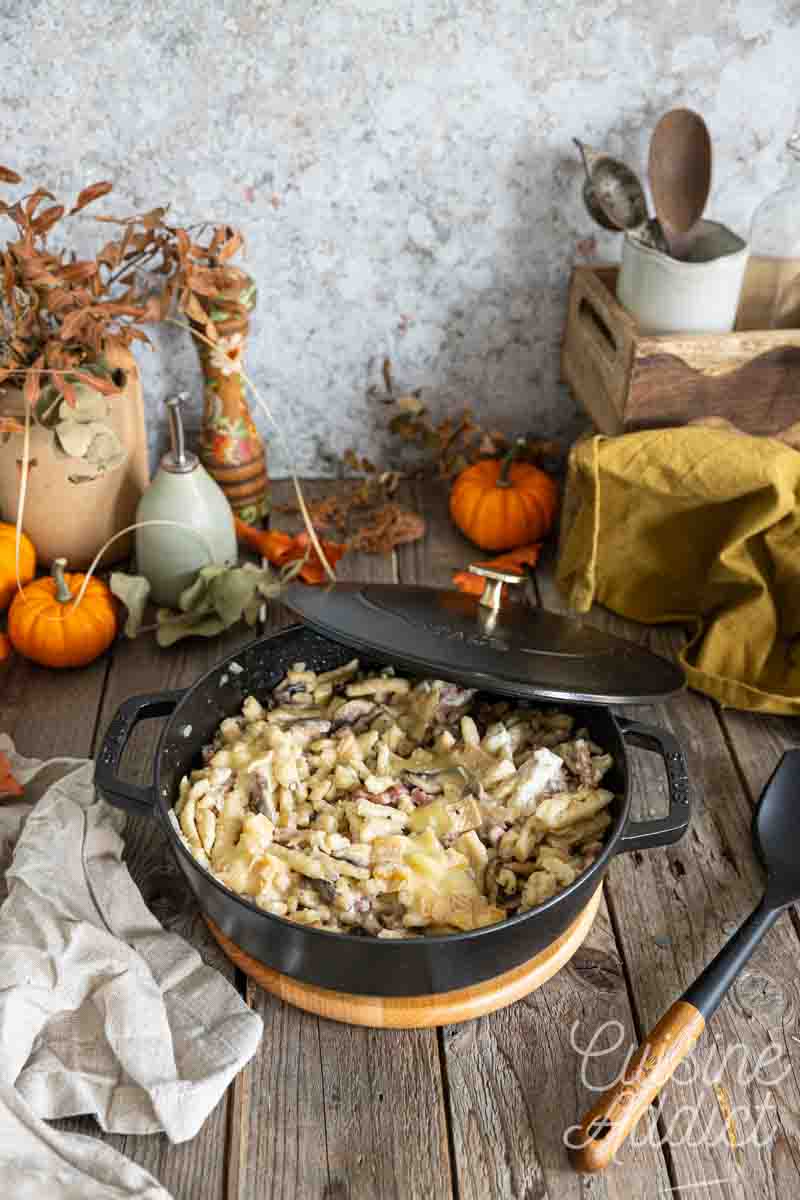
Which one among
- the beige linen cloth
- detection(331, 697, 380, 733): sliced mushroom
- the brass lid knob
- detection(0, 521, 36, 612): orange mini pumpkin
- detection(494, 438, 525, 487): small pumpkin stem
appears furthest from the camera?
detection(494, 438, 525, 487): small pumpkin stem

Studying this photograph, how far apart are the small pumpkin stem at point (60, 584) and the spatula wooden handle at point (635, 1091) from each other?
0.91 meters

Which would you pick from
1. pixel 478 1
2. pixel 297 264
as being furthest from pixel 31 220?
pixel 478 1

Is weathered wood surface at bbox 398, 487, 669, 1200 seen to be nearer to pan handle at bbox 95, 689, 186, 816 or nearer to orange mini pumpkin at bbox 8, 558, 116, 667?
pan handle at bbox 95, 689, 186, 816

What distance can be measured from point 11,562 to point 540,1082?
3.22ft

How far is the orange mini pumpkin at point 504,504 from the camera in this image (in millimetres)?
1657

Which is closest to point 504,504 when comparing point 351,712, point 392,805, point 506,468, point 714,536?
point 506,468

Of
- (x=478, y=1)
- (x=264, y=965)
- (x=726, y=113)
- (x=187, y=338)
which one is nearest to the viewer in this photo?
(x=264, y=965)

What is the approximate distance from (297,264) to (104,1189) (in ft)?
4.26

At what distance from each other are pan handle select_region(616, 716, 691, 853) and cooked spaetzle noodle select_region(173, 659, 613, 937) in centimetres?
4

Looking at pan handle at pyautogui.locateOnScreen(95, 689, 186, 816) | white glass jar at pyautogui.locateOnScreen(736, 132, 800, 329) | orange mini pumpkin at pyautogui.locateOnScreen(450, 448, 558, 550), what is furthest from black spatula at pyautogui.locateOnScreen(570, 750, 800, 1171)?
white glass jar at pyautogui.locateOnScreen(736, 132, 800, 329)

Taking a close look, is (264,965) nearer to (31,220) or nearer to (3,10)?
(31,220)

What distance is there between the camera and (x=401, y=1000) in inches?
39.1

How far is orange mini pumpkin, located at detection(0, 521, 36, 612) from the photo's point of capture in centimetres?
146

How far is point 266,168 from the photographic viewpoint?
1566mm
